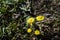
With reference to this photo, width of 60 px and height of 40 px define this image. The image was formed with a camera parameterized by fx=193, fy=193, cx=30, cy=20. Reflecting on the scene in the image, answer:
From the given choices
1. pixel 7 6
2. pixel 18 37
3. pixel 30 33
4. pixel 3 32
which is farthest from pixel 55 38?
pixel 7 6

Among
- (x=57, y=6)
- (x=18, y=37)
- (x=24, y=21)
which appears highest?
(x=57, y=6)

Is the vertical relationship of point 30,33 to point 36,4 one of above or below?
below

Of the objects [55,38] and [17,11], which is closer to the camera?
[55,38]

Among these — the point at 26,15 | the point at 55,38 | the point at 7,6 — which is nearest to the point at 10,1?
the point at 7,6

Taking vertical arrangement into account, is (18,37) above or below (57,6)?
below

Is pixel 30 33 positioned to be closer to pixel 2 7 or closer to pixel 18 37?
pixel 18 37

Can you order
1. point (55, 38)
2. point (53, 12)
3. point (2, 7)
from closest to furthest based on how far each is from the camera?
point (55, 38) → point (53, 12) → point (2, 7)

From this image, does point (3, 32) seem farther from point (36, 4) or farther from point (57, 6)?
point (57, 6)

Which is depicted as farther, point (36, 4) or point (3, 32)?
point (36, 4)

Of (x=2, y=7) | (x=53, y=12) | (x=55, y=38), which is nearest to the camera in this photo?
(x=55, y=38)
